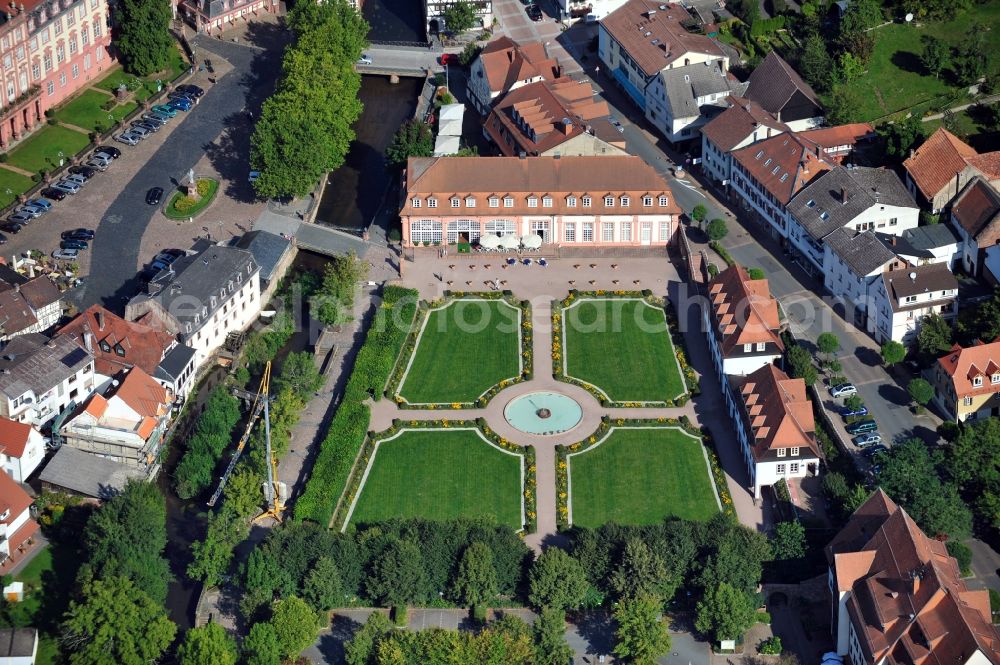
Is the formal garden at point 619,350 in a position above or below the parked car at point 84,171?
above

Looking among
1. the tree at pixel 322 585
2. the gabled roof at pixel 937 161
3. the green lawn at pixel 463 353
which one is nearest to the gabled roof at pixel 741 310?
the green lawn at pixel 463 353

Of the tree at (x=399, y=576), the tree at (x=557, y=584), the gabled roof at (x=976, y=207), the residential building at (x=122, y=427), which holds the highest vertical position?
the gabled roof at (x=976, y=207)

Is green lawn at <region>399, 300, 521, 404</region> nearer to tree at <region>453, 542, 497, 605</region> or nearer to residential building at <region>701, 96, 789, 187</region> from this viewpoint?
tree at <region>453, 542, 497, 605</region>

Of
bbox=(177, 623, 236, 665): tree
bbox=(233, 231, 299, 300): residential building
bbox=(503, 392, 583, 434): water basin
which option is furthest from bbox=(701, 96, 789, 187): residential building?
bbox=(177, 623, 236, 665): tree

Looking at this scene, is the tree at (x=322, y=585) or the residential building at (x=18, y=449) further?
the residential building at (x=18, y=449)

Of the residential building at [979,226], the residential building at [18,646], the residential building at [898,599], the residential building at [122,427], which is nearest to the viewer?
the residential building at [898,599]

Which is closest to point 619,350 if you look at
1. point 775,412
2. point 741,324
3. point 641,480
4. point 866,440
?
point 741,324

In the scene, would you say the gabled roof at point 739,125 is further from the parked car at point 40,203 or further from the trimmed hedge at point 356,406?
the parked car at point 40,203
